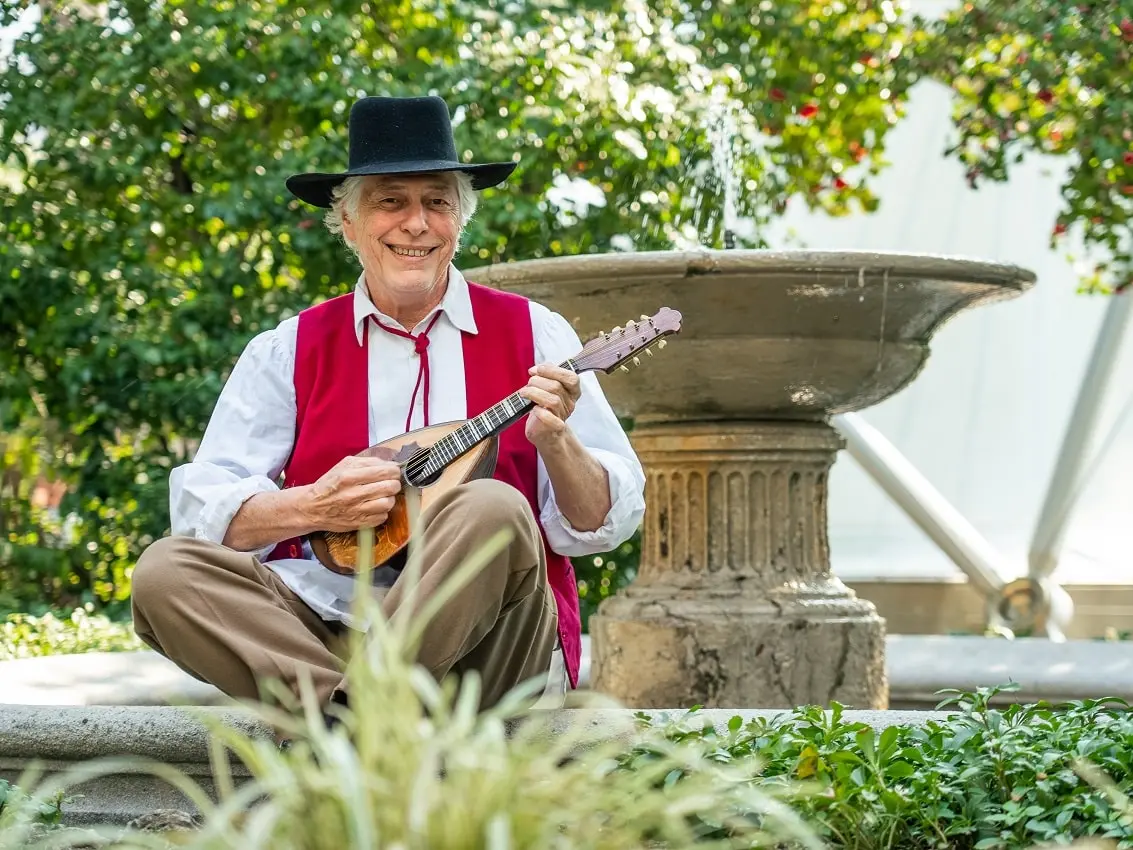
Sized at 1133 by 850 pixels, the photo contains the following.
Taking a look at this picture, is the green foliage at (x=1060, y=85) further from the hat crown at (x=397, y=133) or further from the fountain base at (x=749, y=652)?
the hat crown at (x=397, y=133)

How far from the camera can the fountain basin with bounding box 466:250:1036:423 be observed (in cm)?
368

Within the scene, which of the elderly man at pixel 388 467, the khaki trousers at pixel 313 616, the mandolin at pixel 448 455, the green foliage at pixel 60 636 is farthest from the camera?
the green foliage at pixel 60 636

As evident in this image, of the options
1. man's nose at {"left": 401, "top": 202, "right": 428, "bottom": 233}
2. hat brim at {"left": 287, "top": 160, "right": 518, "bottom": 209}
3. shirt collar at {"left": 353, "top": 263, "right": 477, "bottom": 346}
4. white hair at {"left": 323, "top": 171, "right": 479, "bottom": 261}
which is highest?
hat brim at {"left": 287, "top": 160, "right": 518, "bottom": 209}

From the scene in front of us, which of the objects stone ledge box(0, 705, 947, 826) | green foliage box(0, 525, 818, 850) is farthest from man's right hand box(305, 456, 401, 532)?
green foliage box(0, 525, 818, 850)

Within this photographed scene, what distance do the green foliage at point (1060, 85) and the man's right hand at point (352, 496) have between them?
3.99 metres

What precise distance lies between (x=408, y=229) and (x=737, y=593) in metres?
1.53

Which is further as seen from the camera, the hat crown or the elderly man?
the hat crown

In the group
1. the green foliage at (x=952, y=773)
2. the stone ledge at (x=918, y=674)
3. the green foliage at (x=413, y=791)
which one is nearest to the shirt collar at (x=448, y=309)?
the green foliage at (x=952, y=773)

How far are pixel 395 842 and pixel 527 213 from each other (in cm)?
524

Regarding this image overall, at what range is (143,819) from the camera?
2570mm

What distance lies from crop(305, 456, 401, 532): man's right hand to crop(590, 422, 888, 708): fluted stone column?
1419 millimetres

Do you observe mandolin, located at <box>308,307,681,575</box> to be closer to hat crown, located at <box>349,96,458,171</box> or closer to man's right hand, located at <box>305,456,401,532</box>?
man's right hand, located at <box>305,456,401,532</box>

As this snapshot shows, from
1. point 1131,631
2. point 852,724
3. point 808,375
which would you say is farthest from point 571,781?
point 1131,631

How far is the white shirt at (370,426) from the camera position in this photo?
2910mm
